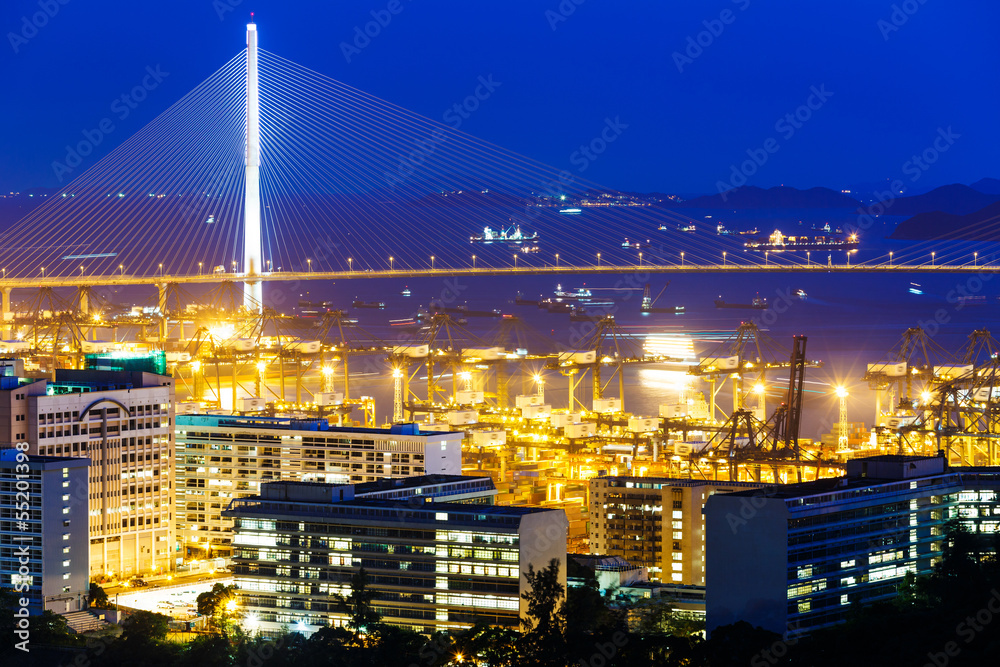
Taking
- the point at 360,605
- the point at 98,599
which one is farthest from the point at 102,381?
the point at 360,605

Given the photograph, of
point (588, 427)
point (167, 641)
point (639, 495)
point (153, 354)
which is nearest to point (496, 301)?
point (588, 427)

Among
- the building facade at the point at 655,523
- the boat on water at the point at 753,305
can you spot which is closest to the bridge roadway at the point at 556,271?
the building facade at the point at 655,523

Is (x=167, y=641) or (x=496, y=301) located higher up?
(x=496, y=301)

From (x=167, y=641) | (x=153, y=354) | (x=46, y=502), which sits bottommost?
(x=167, y=641)

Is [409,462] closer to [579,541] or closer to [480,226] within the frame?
[579,541]

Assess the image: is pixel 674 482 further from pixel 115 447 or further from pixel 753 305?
pixel 753 305
